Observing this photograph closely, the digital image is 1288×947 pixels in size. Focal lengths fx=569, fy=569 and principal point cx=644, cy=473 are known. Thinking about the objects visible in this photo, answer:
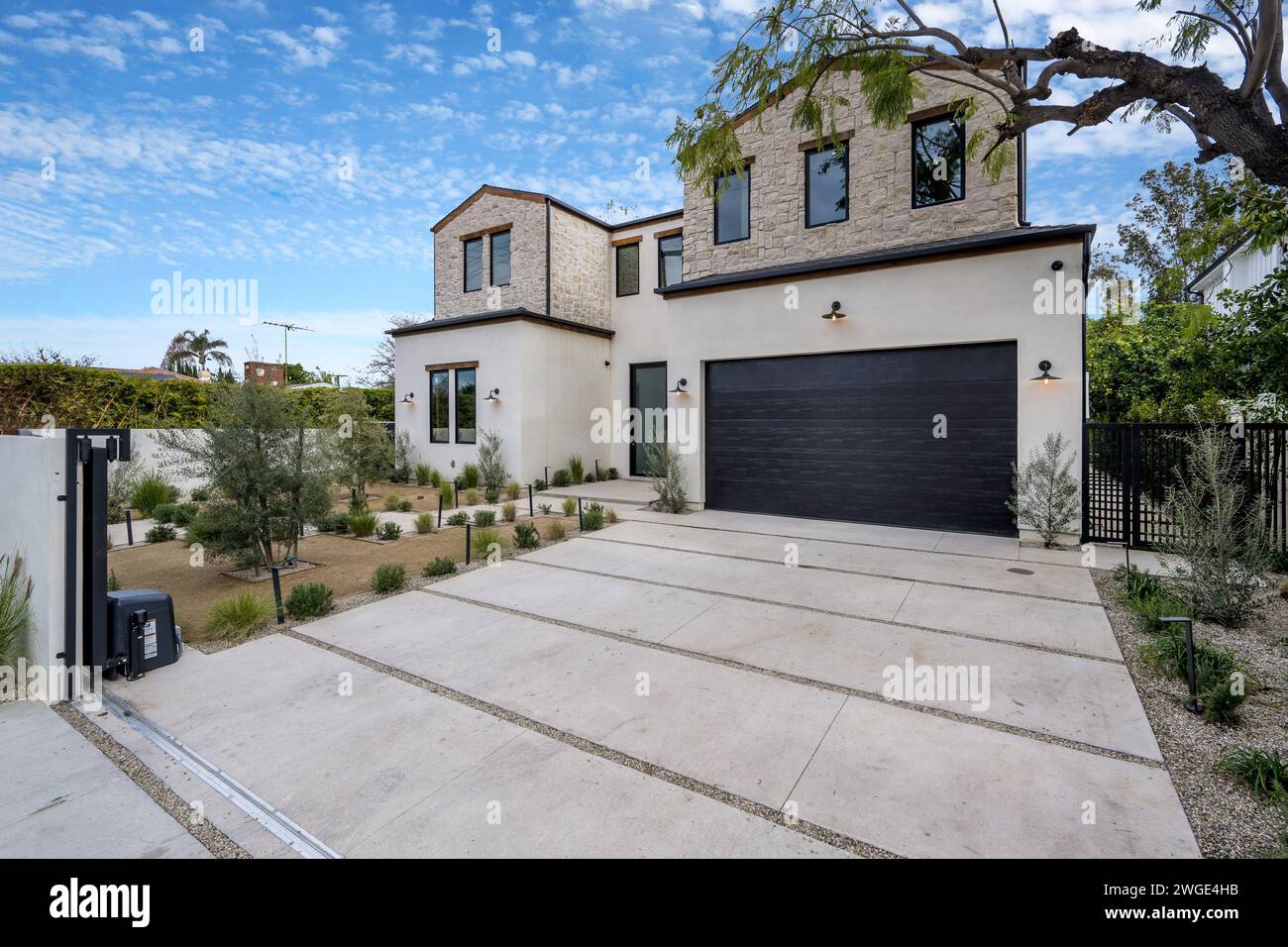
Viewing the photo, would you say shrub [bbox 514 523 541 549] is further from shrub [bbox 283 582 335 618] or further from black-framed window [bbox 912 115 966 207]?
black-framed window [bbox 912 115 966 207]

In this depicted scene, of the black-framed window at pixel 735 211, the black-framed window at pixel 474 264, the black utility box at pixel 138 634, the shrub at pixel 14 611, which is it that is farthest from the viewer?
the black-framed window at pixel 474 264

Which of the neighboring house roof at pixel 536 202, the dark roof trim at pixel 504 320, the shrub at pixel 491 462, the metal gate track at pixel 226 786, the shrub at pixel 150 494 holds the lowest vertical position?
the metal gate track at pixel 226 786

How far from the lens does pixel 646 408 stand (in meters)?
15.8

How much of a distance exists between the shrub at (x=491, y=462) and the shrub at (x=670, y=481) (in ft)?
14.5

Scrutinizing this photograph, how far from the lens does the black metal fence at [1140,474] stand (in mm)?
6836

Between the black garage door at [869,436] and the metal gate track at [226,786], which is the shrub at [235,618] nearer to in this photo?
the metal gate track at [226,786]

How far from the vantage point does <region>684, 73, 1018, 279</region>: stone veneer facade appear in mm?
8812

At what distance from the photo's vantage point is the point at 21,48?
7.62 meters

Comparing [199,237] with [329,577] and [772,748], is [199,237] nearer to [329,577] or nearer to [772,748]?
[329,577]

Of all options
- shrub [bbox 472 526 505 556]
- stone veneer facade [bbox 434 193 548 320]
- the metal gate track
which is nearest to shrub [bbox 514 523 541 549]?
shrub [bbox 472 526 505 556]

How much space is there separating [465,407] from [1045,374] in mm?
12482

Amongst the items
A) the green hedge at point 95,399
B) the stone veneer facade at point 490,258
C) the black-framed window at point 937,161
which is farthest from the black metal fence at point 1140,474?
the stone veneer facade at point 490,258
